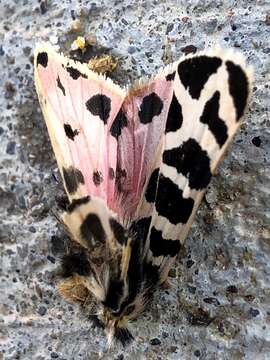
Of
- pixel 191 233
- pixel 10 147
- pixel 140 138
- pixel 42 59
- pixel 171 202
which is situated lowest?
pixel 191 233

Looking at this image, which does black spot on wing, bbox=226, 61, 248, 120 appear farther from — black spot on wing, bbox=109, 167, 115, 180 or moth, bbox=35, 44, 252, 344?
black spot on wing, bbox=109, 167, 115, 180

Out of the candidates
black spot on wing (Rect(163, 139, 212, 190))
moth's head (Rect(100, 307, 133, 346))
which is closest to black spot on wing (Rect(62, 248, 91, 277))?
moth's head (Rect(100, 307, 133, 346))

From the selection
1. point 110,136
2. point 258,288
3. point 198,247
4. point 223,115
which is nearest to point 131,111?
point 110,136

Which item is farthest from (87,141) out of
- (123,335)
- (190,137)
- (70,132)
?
(123,335)

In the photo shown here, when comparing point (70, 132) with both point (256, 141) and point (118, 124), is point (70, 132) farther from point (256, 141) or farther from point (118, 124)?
point (256, 141)

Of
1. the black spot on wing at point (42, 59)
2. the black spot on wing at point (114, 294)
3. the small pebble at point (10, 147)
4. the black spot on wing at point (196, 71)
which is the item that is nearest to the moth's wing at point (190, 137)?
the black spot on wing at point (196, 71)
